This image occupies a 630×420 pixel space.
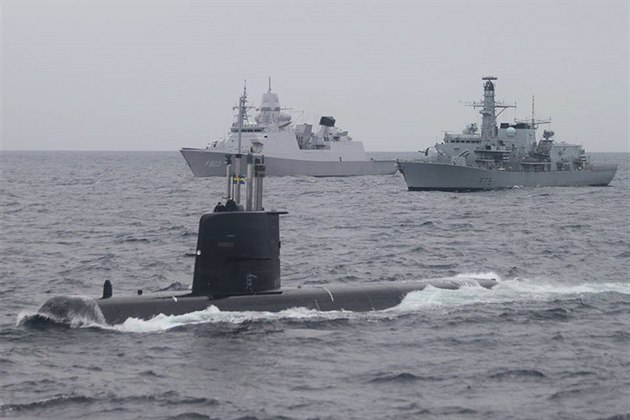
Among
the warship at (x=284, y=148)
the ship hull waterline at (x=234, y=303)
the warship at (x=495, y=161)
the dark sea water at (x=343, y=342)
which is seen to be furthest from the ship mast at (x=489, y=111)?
the ship hull waterline at (x=234, y=303)

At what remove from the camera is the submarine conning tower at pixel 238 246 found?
18281mm

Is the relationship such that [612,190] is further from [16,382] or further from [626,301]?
[16,382]

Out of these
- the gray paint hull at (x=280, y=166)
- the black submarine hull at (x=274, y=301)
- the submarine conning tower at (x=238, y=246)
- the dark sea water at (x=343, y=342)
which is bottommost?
the dark sea water at (x=343, y=342)

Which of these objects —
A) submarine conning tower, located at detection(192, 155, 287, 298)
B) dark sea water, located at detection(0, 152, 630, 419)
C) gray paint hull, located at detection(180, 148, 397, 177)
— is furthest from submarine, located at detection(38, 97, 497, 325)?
gray paint hull, located at detection(180, 148, 397, 177)

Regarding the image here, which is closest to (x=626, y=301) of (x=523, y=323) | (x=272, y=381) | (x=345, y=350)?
(x=523, y=323)

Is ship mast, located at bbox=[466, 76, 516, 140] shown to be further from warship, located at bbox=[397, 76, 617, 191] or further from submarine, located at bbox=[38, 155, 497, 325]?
submarine, located at bbox=[38, 155, 497, 325]

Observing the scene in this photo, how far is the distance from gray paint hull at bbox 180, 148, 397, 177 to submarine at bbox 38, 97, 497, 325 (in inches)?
2508

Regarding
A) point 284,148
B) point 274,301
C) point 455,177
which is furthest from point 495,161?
point 274,301

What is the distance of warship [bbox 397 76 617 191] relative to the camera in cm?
7506

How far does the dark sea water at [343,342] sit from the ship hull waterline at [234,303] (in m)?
0.24

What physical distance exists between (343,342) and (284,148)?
7527 centimetres

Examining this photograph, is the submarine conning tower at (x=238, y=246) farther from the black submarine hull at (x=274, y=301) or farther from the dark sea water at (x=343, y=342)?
the dark sea water at (x=343, y=342)

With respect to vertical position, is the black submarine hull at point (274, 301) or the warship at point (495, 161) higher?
the warship at point (495, 161)

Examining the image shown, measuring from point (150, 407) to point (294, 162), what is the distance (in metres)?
79.9
